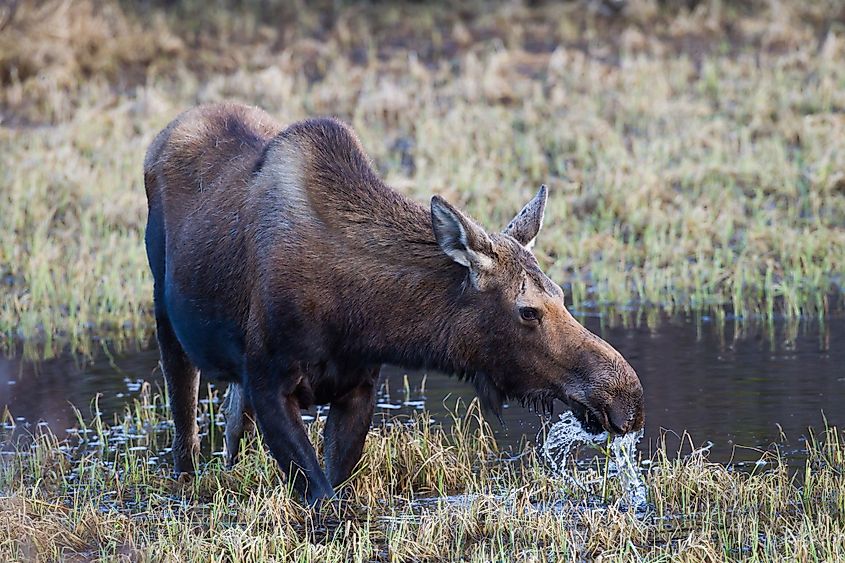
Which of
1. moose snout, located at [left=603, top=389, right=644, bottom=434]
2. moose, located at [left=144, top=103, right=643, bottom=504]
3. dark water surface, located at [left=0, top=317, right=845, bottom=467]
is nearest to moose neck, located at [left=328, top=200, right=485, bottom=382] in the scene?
moose, located at [left=144, top=103, right=643, bottom=504]

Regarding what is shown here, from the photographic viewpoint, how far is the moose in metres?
6.91

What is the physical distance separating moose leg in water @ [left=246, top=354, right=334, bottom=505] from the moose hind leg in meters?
1.46

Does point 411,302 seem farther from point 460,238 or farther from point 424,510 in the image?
point 424,510

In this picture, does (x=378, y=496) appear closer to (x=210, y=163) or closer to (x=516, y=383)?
(x=516, y=383)

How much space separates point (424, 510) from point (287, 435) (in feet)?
2.50

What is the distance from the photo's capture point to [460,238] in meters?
6.94

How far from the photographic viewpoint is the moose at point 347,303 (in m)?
6.91

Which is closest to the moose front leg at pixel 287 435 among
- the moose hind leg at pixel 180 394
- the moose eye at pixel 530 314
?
the moose eye at pixel 530 314

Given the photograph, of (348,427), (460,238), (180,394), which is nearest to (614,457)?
(348,427)

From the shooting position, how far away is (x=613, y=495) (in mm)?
7699

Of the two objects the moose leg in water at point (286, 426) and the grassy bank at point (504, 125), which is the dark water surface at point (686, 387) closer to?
the grassy bank at point (504, 125)

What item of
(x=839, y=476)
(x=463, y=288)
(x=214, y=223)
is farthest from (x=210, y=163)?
(x=839, y=476)

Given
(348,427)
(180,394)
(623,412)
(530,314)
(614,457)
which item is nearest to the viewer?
(623,412)

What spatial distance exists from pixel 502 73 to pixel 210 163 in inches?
430
